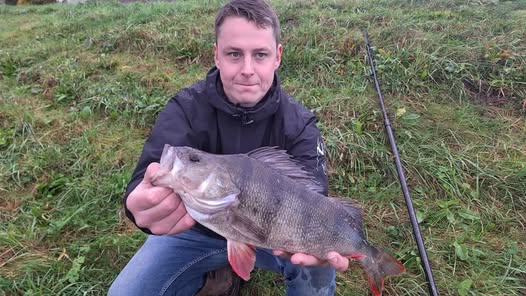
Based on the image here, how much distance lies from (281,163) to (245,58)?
59cm

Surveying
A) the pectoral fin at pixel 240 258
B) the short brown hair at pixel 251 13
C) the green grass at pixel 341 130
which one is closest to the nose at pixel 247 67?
the short brown hair at pixel 251 13

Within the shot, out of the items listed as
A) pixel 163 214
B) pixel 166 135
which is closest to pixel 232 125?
pixel 166 135

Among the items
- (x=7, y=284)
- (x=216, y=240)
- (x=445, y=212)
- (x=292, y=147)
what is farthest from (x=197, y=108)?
(x=445, y=212)

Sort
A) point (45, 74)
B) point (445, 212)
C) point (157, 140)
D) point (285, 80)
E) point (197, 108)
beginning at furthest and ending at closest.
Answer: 1. point (45, 74)
2. point (285, 80)
3. point (445, 212)
4. point (197, 108)
5. point (157, 140)

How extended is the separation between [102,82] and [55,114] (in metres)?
0.80

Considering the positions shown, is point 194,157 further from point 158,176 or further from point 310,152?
point 310,152

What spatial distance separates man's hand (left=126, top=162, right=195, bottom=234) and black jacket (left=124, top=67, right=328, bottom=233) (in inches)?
A: 20.1

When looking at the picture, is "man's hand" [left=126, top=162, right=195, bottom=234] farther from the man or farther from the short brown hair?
the short brown hair

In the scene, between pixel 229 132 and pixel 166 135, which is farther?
pixel 229 132

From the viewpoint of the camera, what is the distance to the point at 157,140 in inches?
84.4

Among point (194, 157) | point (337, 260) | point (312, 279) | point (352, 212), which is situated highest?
point (194, 157)

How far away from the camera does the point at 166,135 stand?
2164 mm

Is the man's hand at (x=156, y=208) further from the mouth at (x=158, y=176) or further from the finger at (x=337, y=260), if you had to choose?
the finger at (x=337, y=260)

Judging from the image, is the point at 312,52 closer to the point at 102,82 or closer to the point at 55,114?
the point at 102,82
